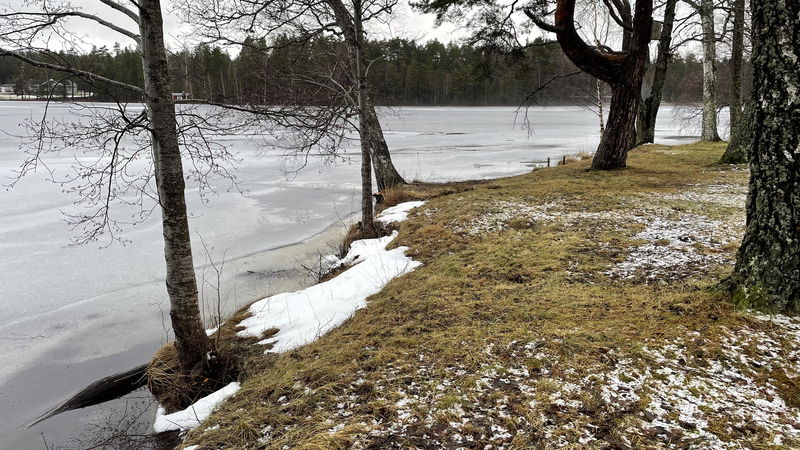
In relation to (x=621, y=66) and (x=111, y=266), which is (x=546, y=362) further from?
(x=621, y=66)

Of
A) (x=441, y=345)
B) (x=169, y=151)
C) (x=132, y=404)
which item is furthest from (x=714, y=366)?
(x=132, y=404)

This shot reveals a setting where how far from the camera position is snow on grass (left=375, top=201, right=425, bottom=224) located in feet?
26.3

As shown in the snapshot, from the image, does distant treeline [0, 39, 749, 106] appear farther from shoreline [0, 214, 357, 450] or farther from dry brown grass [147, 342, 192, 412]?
shoreline [0, 214, 357, 450]

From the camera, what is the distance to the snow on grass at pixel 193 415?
3.50m

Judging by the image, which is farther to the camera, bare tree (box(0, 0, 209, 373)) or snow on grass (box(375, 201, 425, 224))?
snow on grass (box(375, 201, 425, 224))

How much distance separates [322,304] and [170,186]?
78.4 inches

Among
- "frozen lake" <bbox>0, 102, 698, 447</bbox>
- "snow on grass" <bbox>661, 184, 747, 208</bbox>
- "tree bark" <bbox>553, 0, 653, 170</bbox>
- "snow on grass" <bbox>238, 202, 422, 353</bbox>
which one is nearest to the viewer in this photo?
"snow on grass" <bbox>238, 202, 422, 353</bbox>

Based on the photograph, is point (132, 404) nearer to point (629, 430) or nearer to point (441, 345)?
point (441, 345)

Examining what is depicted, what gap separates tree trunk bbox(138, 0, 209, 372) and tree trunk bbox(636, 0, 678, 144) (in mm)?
12394

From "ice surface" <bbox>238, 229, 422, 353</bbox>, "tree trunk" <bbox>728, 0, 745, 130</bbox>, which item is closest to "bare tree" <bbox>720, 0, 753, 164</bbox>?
"tree trunk" <bbox>728, 0, 745, 130</bbox>

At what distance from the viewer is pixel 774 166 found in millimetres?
2793

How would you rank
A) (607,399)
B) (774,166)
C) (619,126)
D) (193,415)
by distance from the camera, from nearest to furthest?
(607,399) → (774,166) → (193,415) → (619,126)

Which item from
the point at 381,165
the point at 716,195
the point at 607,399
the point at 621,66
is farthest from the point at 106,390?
the point at 621,66

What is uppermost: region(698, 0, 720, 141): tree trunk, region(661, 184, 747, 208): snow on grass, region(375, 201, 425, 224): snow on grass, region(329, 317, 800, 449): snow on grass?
region(698, 0, 720, 141): tree trunk
